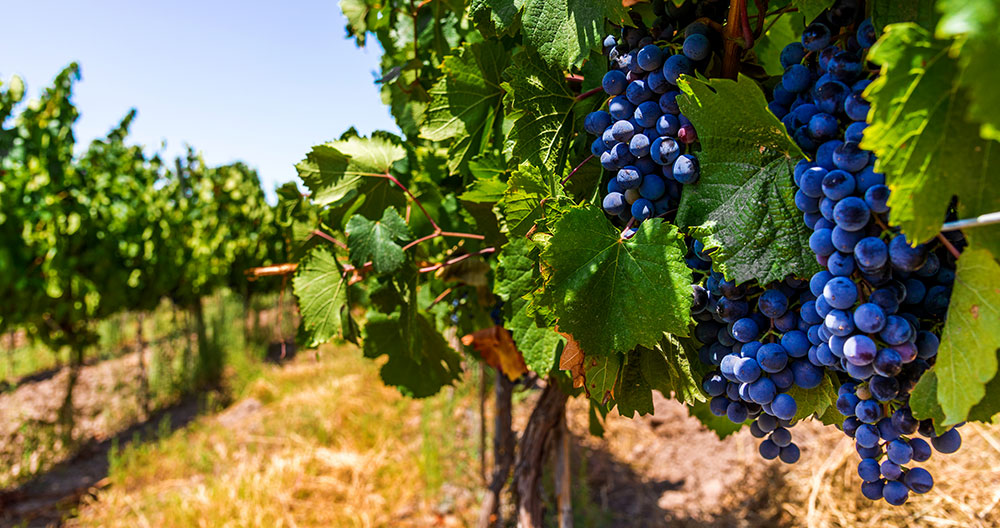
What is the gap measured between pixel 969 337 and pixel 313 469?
4.60 metres

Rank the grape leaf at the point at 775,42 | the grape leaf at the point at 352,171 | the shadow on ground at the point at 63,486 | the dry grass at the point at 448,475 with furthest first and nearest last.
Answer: the shadow on ground at the point at 63,486
the dry grass at the point at 448,475
the grape leaf at the point at 352,171
the grape leaf at the point at 775,42

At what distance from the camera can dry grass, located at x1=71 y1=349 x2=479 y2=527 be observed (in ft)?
12.7

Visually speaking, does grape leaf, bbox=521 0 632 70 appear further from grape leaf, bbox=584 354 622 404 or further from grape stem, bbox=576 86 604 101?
grape leaf, bbox=584 354 622 404

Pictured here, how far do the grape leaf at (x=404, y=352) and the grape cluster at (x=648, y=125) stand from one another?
30.4 inches

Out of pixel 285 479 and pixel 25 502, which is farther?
pixel 25 502

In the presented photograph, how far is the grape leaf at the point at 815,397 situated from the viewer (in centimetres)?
68

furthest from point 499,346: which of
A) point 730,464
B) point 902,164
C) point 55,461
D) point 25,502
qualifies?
point 55,461

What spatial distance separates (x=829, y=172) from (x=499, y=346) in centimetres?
95

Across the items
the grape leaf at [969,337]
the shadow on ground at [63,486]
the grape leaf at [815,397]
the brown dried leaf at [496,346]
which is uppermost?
the grape leaf at [969,337]

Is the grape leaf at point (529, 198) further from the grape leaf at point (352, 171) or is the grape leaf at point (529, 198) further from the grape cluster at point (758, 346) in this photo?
the grape leaf at point (352, 171)

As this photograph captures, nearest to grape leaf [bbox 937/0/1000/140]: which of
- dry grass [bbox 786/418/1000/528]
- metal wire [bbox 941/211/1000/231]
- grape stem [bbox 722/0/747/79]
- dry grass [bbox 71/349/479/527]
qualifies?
metal wire [bbox 941/211/1000/231]

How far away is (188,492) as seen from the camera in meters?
4.31

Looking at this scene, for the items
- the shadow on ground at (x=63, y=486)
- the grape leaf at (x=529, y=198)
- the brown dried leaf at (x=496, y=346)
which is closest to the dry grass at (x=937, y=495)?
the brown dried leaf at (x=496, y=346)

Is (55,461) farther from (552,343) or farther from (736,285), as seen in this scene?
(736,285)
